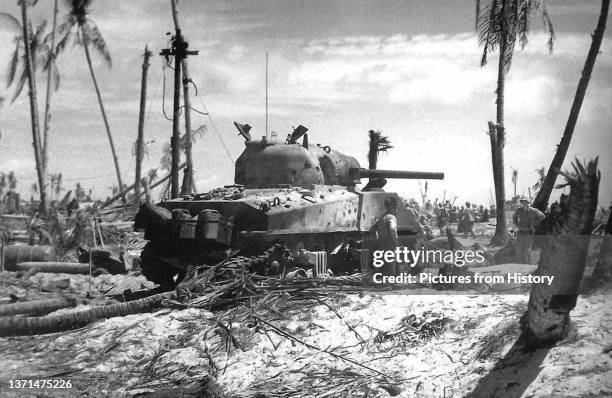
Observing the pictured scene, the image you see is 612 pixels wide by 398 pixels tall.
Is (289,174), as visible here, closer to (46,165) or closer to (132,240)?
(132,240)

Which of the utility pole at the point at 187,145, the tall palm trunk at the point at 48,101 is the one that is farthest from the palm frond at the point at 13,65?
the utility pole at the point at 187,145

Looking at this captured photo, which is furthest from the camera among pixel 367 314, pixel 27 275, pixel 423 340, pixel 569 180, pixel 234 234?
pixel 27 275

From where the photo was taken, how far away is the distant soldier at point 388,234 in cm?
966

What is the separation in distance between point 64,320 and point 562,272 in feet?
19.4

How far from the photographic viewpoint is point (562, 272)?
17.5ft

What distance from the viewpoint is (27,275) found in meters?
13.0

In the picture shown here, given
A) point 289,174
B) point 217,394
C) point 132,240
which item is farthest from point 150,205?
point 132,240

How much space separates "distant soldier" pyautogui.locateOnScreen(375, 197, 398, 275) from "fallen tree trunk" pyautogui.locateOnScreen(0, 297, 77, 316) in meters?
4.62

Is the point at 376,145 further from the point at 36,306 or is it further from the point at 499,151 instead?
the point at 36,306

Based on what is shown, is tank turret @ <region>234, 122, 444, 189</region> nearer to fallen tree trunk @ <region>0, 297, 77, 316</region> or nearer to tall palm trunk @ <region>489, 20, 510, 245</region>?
fallen tree trunk @ <region>0, 297, 77, 316</region>

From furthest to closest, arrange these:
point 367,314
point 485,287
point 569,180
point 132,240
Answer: point 132,240 < point 485,287 < point 367,314 < point 569,180

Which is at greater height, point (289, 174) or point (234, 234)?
point (289, 174)

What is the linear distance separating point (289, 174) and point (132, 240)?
8.37 m

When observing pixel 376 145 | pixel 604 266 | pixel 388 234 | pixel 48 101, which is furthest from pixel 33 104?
pixel 604 266
